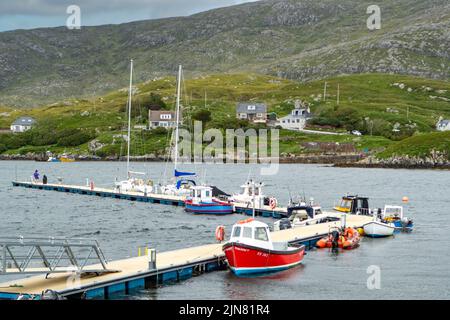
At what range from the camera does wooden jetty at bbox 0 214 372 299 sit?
34.9m

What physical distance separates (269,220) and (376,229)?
15000 mm

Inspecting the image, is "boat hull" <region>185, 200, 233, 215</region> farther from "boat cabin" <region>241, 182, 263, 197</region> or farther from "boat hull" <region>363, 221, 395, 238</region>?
→ "boat hull" <region>363, 221, 395, 238</region>

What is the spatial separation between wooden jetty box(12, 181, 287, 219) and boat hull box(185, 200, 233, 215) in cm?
156

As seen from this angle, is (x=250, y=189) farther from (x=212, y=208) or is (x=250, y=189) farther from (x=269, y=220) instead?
(x=269, y=220)

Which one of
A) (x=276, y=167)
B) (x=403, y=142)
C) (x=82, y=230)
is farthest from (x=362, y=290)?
(x=403, y=142)

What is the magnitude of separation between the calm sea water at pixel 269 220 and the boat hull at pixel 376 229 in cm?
118

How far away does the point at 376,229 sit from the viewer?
198 feet

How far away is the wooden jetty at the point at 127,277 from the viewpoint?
115 feet

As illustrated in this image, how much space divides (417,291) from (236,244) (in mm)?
10886

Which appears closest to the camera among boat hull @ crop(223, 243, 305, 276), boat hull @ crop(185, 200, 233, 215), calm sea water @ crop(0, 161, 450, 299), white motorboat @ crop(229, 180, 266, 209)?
calm sea water @ crop(0, 161, 450, 299)

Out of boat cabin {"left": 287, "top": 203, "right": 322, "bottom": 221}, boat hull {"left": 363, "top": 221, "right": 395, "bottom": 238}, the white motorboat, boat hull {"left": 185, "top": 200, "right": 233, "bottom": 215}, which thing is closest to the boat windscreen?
boat hull {"left": 363, "top": 221, "right": 395, "bottom": 238}

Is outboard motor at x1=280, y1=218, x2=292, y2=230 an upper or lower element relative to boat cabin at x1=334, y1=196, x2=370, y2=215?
lower

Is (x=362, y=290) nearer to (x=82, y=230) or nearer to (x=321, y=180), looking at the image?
(x=82, y=230)

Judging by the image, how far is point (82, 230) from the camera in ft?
214
